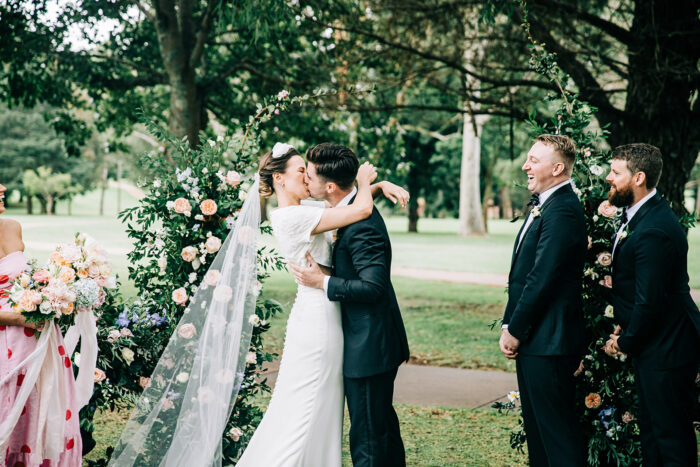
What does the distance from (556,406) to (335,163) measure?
174cm

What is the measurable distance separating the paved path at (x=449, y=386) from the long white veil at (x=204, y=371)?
2.99 metres

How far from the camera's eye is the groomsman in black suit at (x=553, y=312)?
11.8ft

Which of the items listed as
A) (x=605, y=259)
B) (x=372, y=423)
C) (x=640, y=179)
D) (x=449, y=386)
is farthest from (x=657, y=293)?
(x=449, y=386)

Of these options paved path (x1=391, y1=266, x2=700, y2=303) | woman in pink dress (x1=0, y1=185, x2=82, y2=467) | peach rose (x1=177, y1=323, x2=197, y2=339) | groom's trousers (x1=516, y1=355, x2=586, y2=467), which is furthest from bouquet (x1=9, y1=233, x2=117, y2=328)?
paved path (x1=391, y1=266, x2=700, y2=303)

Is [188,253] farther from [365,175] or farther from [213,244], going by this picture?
[365,175]

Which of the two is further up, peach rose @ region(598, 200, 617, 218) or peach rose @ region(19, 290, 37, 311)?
peach rose @ region(598, 200, 617, 218)

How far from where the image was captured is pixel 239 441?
4.43 m

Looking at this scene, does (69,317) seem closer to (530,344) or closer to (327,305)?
(327,305)

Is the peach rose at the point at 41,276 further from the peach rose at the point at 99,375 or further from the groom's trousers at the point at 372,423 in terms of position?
the groom's trousers at the point at 372,423

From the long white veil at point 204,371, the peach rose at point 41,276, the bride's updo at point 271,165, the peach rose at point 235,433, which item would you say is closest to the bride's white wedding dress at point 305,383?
the bride's updo at point 271,165

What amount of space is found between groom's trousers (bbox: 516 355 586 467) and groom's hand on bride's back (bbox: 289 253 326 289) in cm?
118

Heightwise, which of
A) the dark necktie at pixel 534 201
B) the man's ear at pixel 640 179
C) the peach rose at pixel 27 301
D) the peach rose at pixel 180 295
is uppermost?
the man's ear at pixel 640 179

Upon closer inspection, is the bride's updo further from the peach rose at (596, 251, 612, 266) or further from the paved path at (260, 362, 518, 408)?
the paved path at (260, 362, 518, 408)

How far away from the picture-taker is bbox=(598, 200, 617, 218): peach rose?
431 centimetres
